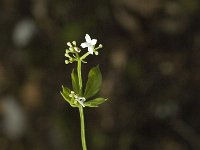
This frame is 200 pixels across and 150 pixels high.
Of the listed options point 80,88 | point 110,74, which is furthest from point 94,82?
point 110,74

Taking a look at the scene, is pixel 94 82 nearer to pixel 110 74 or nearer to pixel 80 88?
pixel 80 88

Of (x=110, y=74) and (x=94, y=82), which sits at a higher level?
(x=110, y=74)

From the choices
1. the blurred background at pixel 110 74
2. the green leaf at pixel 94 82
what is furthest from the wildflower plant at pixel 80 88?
the blurred background at pixel 110 74

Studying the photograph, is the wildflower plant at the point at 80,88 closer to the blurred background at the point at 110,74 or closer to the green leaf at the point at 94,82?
the green leaf at the point at 94,82

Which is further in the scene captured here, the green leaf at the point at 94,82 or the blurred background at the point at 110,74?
the blurred background at the point at 110,74

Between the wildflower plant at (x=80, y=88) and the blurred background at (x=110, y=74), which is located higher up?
the blurred background at (x=110, y=74)

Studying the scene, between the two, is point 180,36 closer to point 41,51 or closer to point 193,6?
point 193,6

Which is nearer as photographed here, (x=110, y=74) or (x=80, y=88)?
(x=80, y=88)

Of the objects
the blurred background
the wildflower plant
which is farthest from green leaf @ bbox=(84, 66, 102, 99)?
the blurred background

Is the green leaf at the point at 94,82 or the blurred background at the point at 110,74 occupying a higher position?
the blurred background at the point at 110,74
